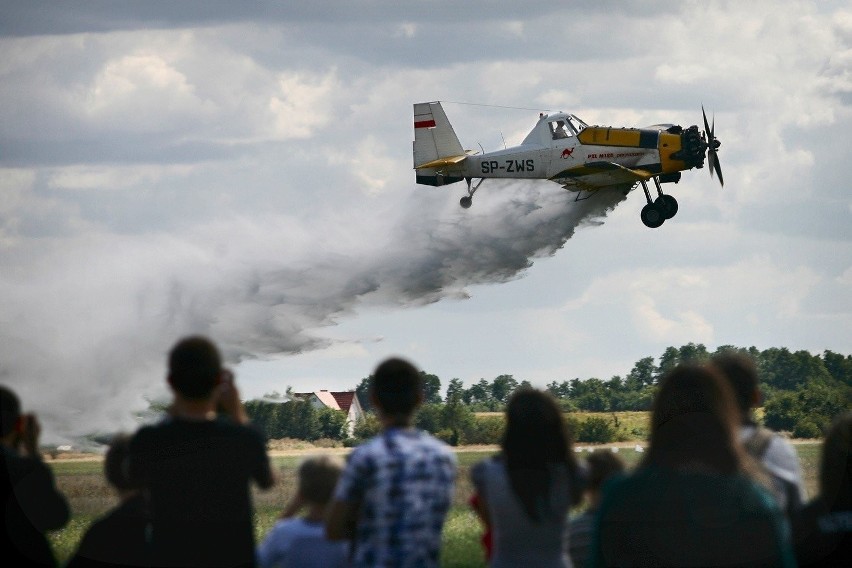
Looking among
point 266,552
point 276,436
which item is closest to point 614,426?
point 276,436

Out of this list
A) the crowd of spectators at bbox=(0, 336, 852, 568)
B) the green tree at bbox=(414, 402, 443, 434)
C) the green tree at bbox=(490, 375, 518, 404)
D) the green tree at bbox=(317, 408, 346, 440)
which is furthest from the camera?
the green tree at bbox=(490, 375, 518, 404)

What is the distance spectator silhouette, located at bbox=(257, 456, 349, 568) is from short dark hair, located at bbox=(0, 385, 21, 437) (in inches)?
55.8

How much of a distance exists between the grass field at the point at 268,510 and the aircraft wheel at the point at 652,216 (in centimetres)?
793

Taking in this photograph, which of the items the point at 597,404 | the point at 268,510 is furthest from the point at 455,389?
the point at 268,510

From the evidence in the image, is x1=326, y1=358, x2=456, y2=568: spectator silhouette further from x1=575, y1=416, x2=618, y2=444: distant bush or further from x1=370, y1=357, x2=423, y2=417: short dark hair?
x1=575, y1=416, x2=618, y2=444: distant bush

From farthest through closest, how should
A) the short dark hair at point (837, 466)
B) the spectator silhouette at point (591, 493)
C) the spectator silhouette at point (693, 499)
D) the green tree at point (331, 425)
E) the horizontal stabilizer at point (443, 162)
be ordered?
the green tree at point (331, 425), the horizontal stabilizer at point (443, 162), the spectator silhouette at point (591, 493), the short dark hair at point (837, 466), the spectator silhouette at point (693, 499)

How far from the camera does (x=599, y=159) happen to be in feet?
108

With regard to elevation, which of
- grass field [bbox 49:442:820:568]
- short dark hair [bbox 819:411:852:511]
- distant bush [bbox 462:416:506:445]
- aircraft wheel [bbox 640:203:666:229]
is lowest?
grass field [bbox 49:442:820:568]

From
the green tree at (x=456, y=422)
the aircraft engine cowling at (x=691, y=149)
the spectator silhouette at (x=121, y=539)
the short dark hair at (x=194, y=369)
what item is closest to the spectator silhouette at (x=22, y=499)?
the spectator silhouette at (x=121, y=539)

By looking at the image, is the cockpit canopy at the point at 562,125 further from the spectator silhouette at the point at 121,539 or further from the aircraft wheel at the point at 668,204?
the spectator silhouette at the point at 121,539

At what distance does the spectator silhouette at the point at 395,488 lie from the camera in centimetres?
629

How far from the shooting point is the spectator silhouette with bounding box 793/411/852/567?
6.08 meters

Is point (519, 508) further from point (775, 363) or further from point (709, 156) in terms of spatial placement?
point (775, 363)

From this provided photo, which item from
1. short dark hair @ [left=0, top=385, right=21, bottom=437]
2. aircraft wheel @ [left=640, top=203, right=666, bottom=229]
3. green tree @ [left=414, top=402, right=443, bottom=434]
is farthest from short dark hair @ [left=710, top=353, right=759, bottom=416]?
green tree @ [left=414, top=402, right=443, bottom=434]
